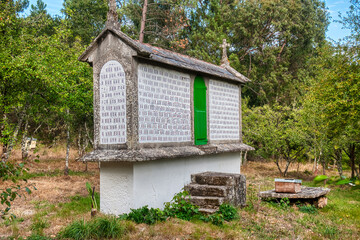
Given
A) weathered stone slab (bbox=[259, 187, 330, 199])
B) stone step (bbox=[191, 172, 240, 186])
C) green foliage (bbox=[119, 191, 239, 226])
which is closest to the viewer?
green foliage (bbox=[119, 191, 239, 226])

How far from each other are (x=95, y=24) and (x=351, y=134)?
2082 centimetres

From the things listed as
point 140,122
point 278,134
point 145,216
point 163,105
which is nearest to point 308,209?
point 145,216

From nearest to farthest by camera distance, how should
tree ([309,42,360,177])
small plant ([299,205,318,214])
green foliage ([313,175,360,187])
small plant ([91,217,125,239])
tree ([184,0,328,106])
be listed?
green foliage ([313,175,360,187]), small plant ([91,217,125,239]), small plant ([299,205,318,214]), tree ([309,42,360,177]), tree ([184,0,328,106])

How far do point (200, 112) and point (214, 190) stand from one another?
2.71 m

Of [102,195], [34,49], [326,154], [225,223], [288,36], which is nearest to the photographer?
[225,223]

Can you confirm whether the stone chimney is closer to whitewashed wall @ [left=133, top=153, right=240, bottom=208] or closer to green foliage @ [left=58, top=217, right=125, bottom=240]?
whitewashed wall @ [left=133, top=153, right=240, bottom=208]

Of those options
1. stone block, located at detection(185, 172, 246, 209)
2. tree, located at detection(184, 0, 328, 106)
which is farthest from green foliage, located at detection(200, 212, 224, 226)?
tree, located at detection(184, 0, 328, 106)

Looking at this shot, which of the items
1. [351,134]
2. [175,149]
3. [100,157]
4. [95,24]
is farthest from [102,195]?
[95,24]

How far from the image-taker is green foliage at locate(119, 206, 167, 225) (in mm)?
7070

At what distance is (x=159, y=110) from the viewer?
8.48 meters

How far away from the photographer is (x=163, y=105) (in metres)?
8.64

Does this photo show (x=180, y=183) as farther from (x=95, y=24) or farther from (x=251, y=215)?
(x=95, y=24)

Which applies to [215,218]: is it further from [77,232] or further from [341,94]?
[341,94]

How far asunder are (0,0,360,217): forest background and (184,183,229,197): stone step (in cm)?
446
